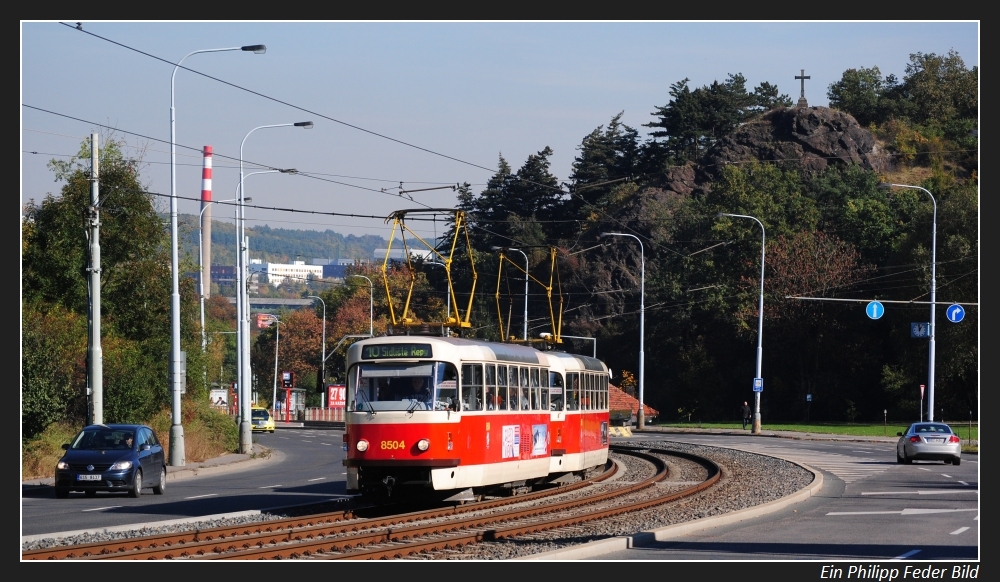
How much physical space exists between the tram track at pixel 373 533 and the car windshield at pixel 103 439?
704 cm

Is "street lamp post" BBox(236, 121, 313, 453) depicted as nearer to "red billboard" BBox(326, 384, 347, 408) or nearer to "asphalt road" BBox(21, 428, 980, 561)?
"asphalt road" BBox(21, 428, 980, 561)

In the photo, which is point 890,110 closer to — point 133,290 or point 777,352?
point 777,352

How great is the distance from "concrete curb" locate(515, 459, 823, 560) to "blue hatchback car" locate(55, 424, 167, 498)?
11940 millimetres

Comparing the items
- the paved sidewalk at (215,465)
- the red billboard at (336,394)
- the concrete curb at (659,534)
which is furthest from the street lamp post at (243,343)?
the red billboard at (336,394)

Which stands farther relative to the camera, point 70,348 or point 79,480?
point 70,348

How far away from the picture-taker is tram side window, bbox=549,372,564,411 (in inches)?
1067

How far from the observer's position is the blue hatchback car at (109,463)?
25.0 metres

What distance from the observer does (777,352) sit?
8900 centimetres

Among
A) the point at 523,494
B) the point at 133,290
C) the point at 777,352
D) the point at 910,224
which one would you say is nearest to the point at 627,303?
the point at 777,352

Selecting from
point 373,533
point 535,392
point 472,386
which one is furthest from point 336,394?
point 373,533

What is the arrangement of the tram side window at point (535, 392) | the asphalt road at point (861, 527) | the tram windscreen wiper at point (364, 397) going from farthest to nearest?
the tram side window at point (535, 392) → the tram windscreen wiper at point (364, 397) → the asphalt road at point (861, 527)

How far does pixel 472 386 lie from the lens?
22062 mm

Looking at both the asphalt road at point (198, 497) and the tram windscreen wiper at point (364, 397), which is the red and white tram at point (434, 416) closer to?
the tram windscreen wiper at point (364, 397)

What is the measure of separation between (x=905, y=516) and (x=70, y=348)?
24118 mm
